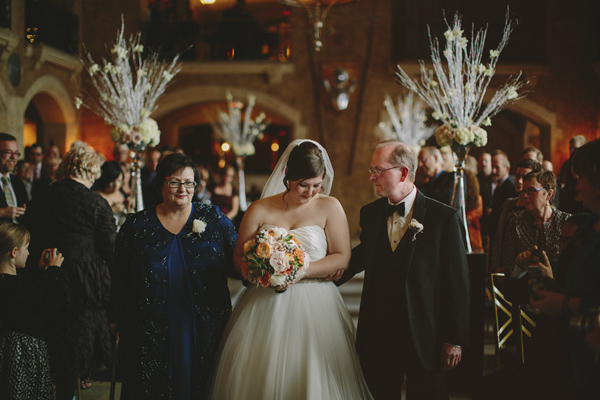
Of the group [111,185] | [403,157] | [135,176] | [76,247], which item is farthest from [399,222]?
[135,176]

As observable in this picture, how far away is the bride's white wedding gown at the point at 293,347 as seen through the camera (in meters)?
2.46

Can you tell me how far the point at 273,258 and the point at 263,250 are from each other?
0.22 ft

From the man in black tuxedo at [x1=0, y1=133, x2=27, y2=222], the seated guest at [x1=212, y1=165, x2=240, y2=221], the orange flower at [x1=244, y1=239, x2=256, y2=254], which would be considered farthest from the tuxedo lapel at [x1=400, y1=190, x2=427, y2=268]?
the seated guest at [x1=212, y1=165, x2=240, y2=221]

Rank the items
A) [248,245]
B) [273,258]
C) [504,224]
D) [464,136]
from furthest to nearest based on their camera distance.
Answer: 1. [464,136]
2. [504,224]
3. [248,245]
4. [273,258]

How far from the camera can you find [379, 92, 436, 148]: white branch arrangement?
9766 millimetres

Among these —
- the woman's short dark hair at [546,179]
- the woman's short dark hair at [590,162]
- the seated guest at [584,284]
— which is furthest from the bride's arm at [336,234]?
the woman's short dark hair at [546,179]

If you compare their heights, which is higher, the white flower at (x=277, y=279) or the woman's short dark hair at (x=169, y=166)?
the woman's short dark hair at (x=169, y=166)

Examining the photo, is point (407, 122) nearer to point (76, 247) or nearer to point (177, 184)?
point (76, 247)

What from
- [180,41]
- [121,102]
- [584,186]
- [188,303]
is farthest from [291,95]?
[584,186]

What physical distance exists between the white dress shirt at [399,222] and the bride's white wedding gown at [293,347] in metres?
0.35

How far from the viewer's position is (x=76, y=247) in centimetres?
336

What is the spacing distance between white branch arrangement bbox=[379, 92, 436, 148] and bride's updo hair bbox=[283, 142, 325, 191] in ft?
23.4

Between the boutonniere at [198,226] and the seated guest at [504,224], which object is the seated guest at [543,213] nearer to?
the seated guest at [504,224]

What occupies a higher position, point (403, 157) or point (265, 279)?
point (403, 157)
